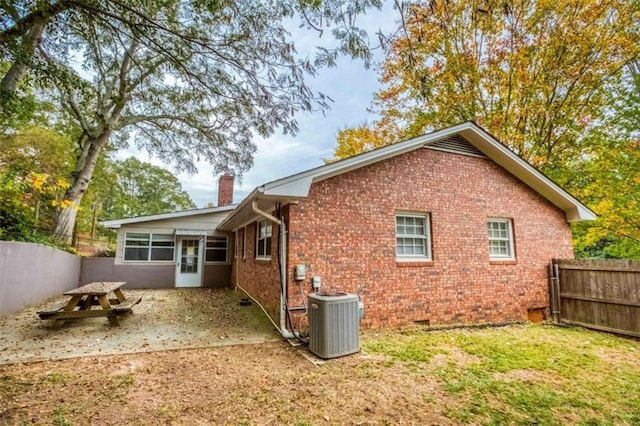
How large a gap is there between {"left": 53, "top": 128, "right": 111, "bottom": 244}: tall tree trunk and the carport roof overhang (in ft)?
29.5

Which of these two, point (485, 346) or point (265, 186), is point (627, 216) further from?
point (265, 186)

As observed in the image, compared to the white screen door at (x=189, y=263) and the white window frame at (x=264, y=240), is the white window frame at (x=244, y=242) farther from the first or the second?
the white screen door at (x=189, y=263)

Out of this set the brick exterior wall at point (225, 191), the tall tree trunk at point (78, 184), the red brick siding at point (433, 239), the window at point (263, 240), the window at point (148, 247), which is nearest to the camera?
the red brick siding at point (433, 239)

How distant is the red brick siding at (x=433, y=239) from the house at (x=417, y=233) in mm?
24

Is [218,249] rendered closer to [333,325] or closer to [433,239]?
[433,239]

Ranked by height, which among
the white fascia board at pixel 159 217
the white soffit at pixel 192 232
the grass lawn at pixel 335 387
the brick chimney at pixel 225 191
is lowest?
the grass lawn at pixel 335 387

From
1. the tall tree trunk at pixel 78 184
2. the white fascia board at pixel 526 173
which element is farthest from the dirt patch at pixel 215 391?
the tall tree trunk at pixel 78 184

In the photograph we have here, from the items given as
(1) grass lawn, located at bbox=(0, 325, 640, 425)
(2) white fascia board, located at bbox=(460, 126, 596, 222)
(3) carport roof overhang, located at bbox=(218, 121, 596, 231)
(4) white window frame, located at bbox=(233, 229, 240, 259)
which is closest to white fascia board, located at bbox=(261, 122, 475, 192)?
(3) carport roof overhang, located at bbox=(218, 121, 596, 231)

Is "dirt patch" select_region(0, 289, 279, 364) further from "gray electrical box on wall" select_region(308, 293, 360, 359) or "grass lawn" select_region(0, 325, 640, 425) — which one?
"gray electrical box on wall" select_region(308, 293, 360, 359)

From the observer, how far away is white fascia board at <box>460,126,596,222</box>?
793cm

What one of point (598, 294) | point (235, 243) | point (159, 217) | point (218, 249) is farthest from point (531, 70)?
point (159, 217)

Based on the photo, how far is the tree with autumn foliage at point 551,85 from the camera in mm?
11000

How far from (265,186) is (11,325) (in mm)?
5967

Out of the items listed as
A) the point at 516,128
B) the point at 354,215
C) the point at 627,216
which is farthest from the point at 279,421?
the point at 516,128
